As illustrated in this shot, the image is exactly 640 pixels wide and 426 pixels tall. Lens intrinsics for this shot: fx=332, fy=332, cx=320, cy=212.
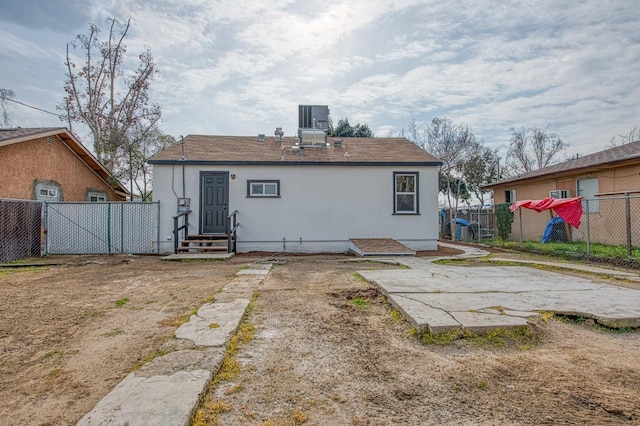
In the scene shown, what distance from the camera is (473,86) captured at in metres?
14.2

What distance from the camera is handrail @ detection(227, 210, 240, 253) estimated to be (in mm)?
9438

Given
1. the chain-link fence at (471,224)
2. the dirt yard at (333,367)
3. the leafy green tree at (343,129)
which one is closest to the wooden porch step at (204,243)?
the dirt yard at (333,367)

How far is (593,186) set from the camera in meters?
11.7

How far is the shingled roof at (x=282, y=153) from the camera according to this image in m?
10.2

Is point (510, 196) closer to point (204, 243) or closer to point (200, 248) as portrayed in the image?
point (204, 243)

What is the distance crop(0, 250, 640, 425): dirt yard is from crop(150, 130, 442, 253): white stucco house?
6177 millimetres

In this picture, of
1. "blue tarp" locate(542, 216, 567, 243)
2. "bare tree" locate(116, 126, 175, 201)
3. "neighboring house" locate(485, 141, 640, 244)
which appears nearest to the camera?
"neighboring house" locate(485, 141, 640, 244)

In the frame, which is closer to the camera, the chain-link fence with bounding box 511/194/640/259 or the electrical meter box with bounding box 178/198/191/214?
the chain-link fence with bounding box 511/194/640/259

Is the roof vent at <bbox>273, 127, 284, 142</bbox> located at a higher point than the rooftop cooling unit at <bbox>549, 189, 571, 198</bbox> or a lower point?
higher

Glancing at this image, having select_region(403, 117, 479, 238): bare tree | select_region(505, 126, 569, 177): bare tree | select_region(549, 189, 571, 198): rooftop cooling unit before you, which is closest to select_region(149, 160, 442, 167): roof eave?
select_region(549, 189, 571, 198): rooftop cooling unit

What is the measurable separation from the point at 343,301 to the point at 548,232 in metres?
12.0

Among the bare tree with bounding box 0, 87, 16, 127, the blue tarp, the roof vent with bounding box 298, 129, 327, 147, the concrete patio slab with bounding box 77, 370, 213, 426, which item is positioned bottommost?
the concrete patio slab with bounding box 77, 370, 213, 426

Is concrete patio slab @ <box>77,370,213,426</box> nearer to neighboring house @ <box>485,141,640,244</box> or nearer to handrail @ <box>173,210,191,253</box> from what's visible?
handrail @ <box>173,210,191,253</box>

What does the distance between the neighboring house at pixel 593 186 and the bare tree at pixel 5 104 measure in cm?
2169
